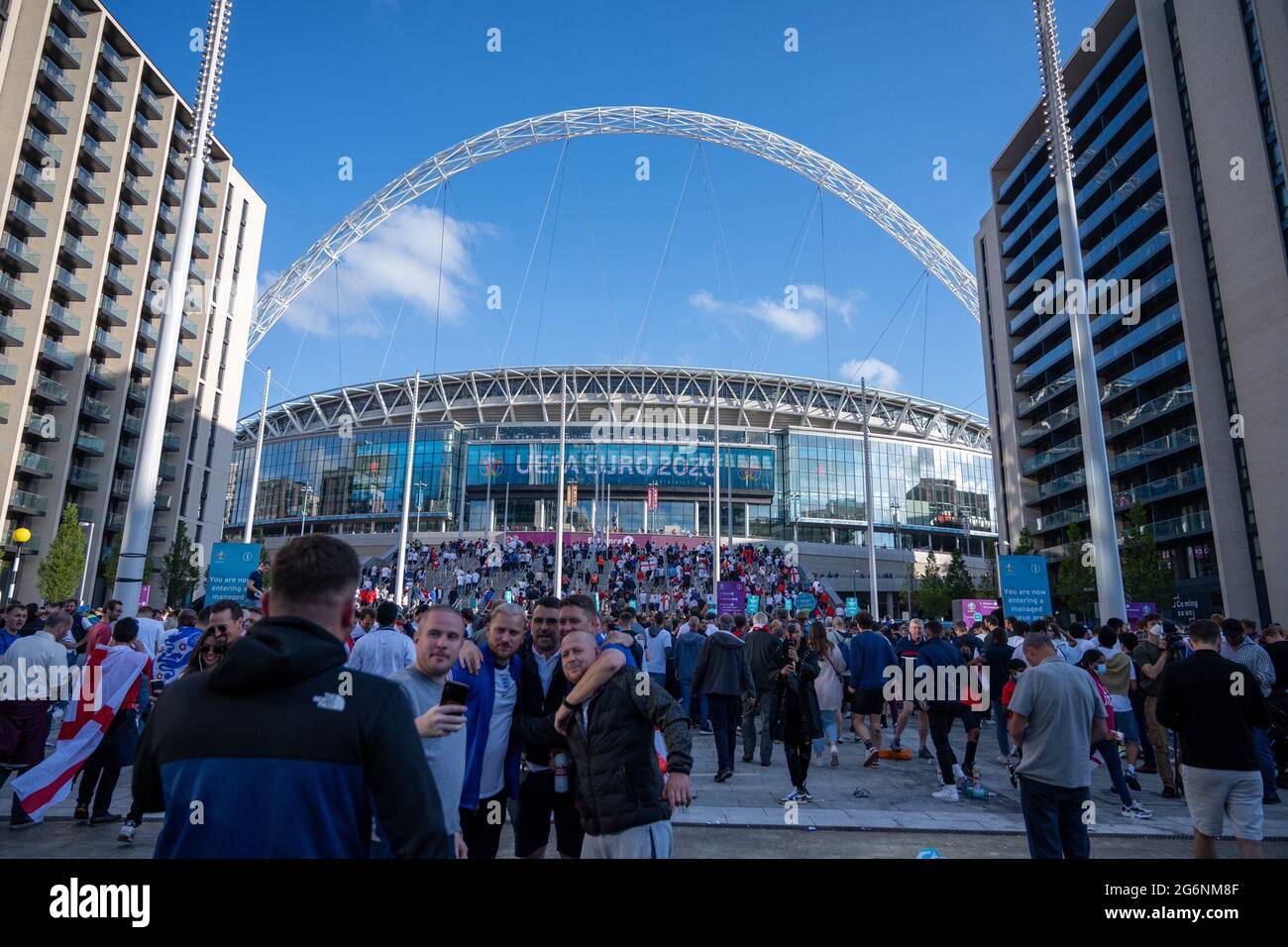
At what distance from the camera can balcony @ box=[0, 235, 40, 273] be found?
45.9 meters

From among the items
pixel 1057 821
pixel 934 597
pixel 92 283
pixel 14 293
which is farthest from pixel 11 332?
pixel 934 597

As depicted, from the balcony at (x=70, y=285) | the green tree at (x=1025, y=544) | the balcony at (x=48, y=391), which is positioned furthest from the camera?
the green tree at (x=1025, y=544)

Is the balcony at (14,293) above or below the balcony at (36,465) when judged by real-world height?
above

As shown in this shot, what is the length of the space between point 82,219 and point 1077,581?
71567mm

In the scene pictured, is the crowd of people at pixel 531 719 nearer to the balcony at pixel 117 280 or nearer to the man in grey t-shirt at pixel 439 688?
the man in grey t-shirt at pixel 439 688

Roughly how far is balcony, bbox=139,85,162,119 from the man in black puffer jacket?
7274 centimetres

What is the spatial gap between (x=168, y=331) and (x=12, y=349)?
148 ft

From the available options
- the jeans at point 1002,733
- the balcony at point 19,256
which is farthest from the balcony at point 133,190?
the jeans at point 1002,733

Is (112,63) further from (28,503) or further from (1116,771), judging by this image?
(1116,771)

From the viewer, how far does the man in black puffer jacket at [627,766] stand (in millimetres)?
3795

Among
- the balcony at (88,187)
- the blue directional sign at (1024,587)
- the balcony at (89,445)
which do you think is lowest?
the blue directional sign at (1024,587)

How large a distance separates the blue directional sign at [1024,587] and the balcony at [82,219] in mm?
62255

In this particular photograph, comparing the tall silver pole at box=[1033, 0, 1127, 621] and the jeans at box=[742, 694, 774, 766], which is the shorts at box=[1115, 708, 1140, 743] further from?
the jeans at box=[742, 694, 774, 766]

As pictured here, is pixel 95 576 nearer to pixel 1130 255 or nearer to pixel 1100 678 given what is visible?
pixel 1100 678
